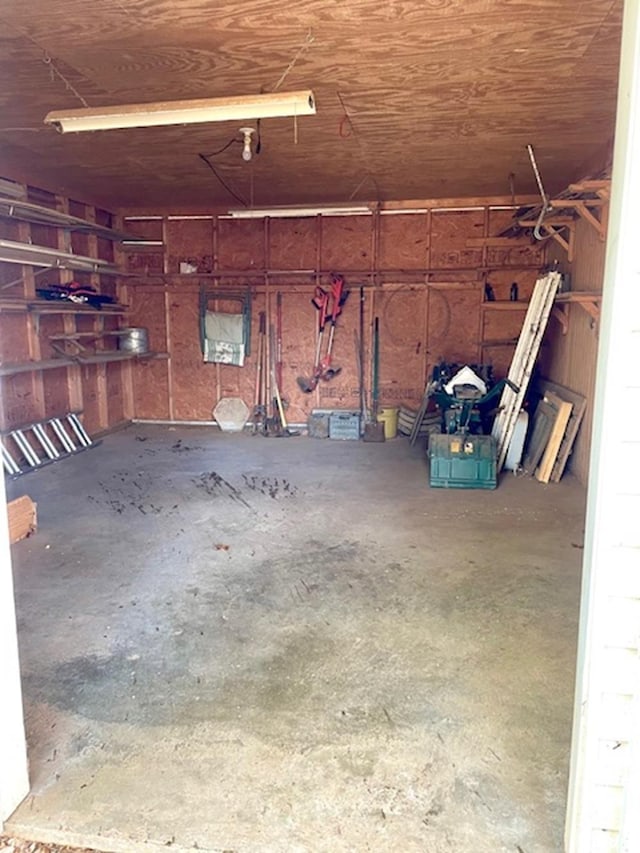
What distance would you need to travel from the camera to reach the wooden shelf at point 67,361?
5112mm

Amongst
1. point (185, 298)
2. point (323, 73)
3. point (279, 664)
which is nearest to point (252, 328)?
point (185, 298)

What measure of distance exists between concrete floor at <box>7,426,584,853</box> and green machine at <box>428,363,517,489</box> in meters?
0.46

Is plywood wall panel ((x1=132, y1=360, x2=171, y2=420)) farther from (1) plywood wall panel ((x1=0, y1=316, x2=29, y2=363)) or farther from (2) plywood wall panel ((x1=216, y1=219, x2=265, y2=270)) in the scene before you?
(1) plywood wall panel ((x1=0, y1=316, x2=29, y2=363))

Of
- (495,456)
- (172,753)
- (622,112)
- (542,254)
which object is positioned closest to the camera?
(622,112)

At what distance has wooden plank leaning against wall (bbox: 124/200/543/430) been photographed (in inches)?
263

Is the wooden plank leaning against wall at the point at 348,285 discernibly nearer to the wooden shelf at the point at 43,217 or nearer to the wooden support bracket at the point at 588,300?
the wooden shelf at the point at 43,217

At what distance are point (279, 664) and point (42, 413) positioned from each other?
15.2ft

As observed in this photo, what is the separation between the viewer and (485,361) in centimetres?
691

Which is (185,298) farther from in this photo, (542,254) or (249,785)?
(249,785)

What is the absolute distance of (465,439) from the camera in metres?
4.85

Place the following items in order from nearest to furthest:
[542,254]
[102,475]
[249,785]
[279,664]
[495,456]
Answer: [249,785], [279,664], [495,456], [102,475], [542,254]

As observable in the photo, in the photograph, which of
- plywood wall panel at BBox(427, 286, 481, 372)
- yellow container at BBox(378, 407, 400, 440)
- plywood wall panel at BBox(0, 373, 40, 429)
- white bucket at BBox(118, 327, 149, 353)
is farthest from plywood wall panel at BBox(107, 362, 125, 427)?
plywood wall panel at BBox(427, 286, 481, 372)

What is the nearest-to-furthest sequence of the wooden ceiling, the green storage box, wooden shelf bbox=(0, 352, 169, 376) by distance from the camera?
the wooden ceiling → the green storage box → wooden shelf bbox=(0, 352, 169, 376)

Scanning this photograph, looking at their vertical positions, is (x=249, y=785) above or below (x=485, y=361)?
below
